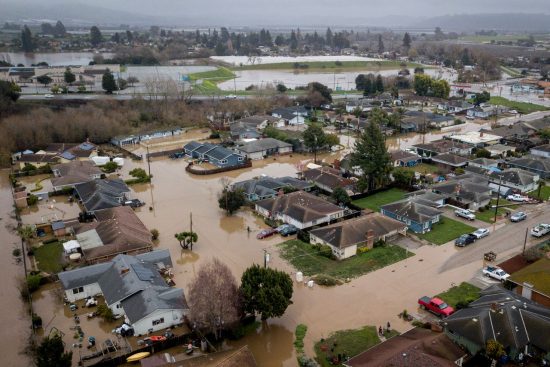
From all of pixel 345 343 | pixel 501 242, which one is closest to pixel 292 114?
pixel 501 242

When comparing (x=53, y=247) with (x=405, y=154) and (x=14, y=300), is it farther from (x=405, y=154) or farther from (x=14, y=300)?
(x=405, y=154)

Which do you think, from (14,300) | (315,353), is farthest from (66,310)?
(315,353)

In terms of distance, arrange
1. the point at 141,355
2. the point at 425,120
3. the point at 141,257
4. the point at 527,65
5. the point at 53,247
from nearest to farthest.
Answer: the point at 141,355, the point at 141,257, the point at 53,247, the point at 425,120, the point at 527,65

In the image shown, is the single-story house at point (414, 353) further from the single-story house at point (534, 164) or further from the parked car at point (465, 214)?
the single-story house at point (534, 164)

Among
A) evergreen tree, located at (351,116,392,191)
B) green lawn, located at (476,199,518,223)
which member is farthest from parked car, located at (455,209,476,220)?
evergreen tree, located at (351,116,392,191)

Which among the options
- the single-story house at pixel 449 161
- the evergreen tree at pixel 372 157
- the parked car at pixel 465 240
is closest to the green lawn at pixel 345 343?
the parked car at pixel 465 240

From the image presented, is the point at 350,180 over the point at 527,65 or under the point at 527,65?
under

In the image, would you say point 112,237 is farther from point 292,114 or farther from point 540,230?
point 292,114

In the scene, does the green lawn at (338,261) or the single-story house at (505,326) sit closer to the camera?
the single-story house at (505,326)
